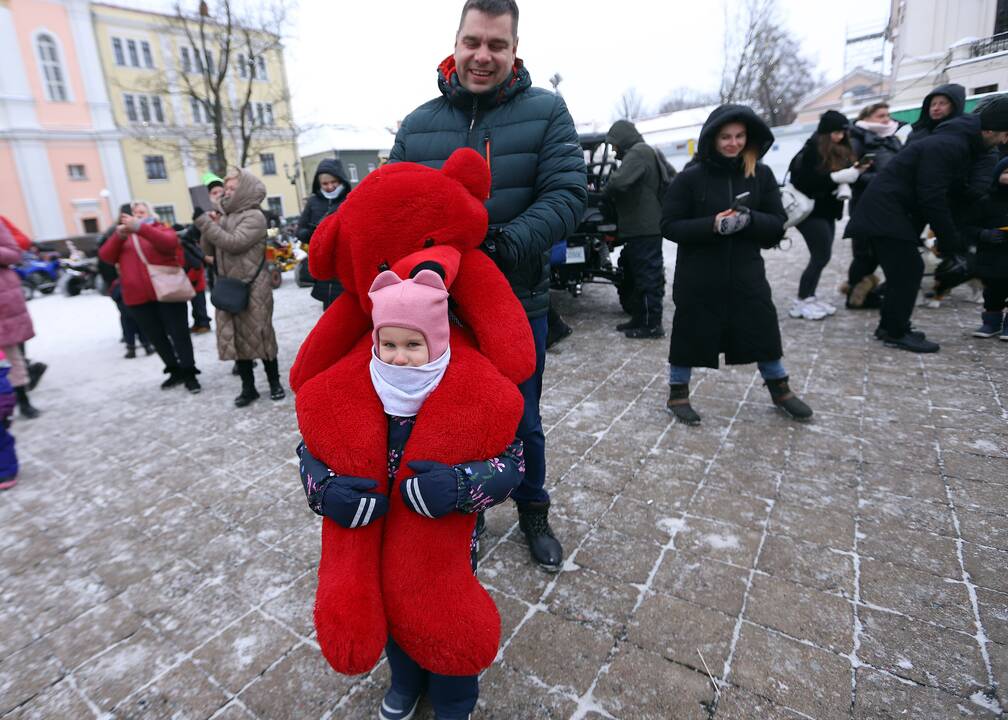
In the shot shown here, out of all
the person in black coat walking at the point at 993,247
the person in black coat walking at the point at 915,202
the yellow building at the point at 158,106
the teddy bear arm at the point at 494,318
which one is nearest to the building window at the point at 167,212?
the yellow building at the point at 158,106

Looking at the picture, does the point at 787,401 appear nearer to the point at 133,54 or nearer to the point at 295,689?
the point at 295,689

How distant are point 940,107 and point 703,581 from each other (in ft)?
16.0

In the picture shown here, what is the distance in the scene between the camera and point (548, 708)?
1831mm

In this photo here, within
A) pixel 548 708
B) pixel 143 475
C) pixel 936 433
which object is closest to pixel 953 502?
pixel 936 433

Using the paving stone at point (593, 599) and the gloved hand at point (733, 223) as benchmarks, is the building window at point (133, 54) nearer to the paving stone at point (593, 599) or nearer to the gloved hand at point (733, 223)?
the gloved hand at point (733, 223)

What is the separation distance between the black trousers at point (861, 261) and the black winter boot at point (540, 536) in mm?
5111

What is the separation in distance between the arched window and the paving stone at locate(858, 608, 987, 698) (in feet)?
134

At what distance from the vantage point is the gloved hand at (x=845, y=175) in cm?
562

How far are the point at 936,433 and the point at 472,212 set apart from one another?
347cm

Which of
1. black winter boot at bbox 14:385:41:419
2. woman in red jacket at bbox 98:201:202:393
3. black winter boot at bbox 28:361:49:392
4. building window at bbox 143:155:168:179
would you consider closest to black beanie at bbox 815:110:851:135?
woman in red jacket at bbox 98:201:202:393

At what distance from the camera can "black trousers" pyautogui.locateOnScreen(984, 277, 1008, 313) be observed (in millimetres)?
4926

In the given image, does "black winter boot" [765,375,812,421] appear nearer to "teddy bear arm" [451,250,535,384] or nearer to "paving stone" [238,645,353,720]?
"teddy bear arm" [451,250,535,384]

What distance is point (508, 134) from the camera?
210 centimetres

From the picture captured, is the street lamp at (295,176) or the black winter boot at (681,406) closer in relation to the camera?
the black winter boot at (681,406)
